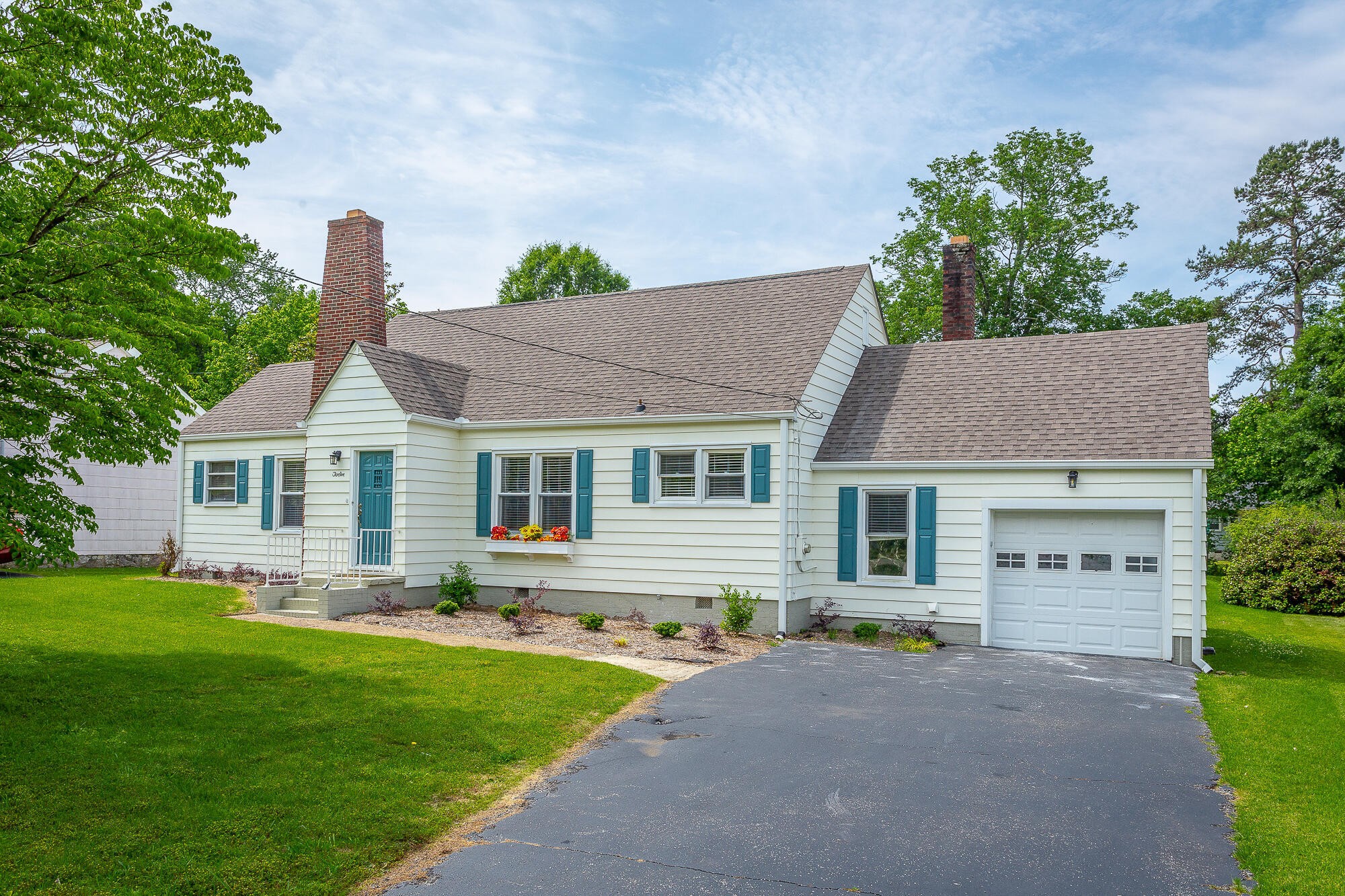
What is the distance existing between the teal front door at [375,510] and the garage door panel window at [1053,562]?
10.3 m

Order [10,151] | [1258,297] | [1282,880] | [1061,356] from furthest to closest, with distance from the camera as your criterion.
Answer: [1258,297], [1061,356], [10,151], [1282,880]

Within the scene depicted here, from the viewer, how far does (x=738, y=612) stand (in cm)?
1386

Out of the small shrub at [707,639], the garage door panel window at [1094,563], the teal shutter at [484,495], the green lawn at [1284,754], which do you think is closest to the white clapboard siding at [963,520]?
the garage door panel window at [1094,563]

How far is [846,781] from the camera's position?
6.77 meters

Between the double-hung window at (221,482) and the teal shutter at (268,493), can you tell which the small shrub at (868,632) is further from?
the double-hung window at (221,482)

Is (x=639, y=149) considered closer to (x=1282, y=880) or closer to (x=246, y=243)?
(x=246, y=243)

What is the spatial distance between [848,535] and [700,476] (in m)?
2.53

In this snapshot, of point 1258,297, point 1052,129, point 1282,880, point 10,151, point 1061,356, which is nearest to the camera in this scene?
point 1282,880

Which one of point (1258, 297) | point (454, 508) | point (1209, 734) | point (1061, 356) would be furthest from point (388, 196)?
point (1258, 297)

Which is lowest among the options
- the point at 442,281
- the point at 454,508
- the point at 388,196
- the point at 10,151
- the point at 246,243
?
the point at 454,508

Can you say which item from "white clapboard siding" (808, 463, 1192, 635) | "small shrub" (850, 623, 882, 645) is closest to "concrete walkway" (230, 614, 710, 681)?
"small shrub" (850, 623, 882, 645)

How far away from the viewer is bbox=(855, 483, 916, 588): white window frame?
14195 mm

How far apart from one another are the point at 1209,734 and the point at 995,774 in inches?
112

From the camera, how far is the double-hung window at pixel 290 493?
18.5 metres
